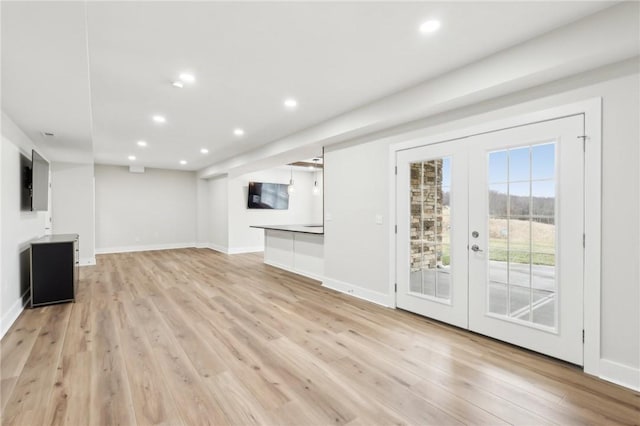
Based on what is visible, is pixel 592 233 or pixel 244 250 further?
pixel 244 250

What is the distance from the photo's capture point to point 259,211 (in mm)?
9547

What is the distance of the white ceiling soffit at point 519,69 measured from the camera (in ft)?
6.73

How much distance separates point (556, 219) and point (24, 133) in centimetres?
638

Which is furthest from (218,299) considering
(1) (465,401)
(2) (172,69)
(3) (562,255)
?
(3) (562,255)

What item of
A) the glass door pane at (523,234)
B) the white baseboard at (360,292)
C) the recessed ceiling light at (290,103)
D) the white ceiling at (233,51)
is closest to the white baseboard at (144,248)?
the white ceiling at (233,51)

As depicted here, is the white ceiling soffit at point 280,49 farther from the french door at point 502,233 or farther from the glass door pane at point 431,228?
the glass door pane at point 431,228

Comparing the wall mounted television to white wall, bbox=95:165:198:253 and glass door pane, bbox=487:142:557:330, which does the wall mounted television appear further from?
glass door pane, bbox=487:142:557:330

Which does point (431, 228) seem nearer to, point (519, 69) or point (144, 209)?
point (519, 69)

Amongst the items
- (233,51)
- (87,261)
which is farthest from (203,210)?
(233,51)

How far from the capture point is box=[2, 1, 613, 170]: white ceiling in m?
2.04

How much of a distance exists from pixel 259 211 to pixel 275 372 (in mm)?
7438

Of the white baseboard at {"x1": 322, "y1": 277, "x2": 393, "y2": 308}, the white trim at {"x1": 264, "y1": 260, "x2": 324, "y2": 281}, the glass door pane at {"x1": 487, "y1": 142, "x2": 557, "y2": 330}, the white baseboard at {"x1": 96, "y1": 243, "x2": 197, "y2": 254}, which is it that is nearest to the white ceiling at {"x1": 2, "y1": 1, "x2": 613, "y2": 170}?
the glass door pane at {"x1": 487, "y1": 142, "x2": 557, "y2": 330}

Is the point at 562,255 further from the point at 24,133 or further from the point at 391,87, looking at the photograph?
the point at 24,133

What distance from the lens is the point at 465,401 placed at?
2.03 m
